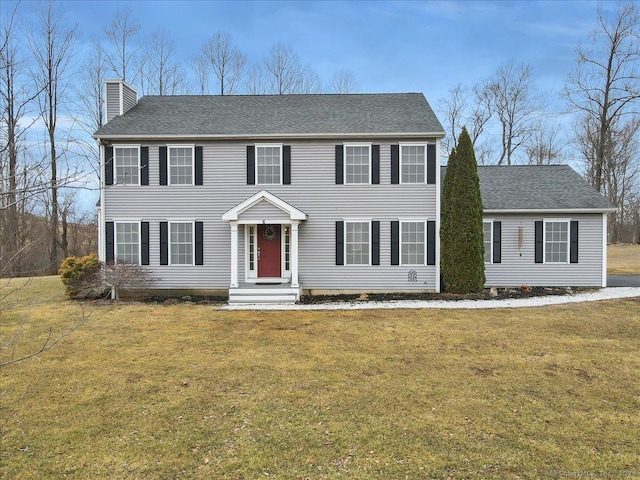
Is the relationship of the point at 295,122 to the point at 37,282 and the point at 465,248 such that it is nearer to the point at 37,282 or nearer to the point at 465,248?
the point at 465,248

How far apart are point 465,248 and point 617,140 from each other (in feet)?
90.1

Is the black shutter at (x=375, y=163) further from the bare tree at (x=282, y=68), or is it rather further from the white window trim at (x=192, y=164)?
the bare tree at (x=282, y=68)

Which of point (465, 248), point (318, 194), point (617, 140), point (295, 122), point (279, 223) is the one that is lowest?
point (465, 248)

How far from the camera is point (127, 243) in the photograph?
13.9 meters

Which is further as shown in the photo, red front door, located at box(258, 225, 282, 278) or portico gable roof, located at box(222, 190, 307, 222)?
red front door, located at box(258, 225, 282, 278)

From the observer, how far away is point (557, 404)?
5281 mm

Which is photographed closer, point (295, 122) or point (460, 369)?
point (460, 369)

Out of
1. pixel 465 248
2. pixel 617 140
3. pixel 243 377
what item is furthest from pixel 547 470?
pixel 617 140

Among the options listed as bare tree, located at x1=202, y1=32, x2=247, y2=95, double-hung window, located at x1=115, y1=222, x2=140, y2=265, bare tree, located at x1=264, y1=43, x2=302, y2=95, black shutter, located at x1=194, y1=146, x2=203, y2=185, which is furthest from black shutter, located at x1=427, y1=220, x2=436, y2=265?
bare tree, located at x1=202, y1=32, x2=247, y2=95

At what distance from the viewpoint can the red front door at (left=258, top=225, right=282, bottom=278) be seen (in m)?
14.1

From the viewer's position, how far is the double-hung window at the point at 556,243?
14.3 m

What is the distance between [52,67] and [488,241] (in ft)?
45.1

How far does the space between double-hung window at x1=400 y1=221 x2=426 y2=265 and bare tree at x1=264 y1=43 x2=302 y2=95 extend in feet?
58.0

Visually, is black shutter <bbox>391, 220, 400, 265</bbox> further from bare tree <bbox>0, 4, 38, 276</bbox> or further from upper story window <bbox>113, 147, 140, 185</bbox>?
bare tree <bbox>0, 4, 38, 276</bbox>
